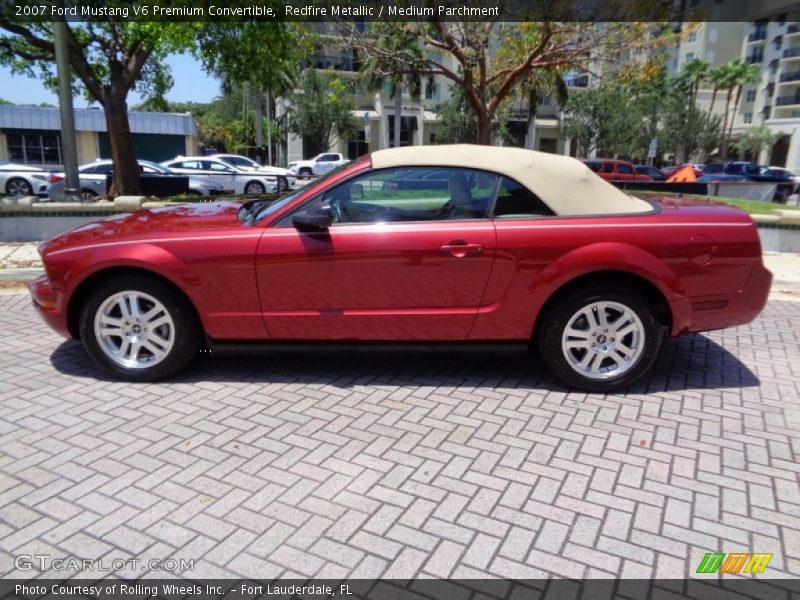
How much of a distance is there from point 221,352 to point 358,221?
131cm

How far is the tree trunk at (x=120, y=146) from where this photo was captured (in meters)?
12.9

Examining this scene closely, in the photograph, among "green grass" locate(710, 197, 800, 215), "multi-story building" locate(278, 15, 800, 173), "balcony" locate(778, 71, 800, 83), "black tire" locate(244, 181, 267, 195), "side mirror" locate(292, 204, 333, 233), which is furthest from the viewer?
"balcony" locate(778, 71, 800, 83)

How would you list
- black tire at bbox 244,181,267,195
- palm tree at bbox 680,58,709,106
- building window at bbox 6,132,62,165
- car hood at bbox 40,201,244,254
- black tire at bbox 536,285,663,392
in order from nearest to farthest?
black tire at bbox 536,285,663,392
car hood at bbox 40,201,244,254
black tire at bbox 244,181,267,195
building window at bbox 6,132,62,165
palm tree at bbox 680,58,709,106

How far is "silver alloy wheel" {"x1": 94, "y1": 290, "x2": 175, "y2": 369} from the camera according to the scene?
4172 mm

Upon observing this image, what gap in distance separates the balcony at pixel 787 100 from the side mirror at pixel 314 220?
7094 cm

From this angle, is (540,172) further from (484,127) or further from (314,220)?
(484,127)

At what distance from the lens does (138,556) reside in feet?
8.33

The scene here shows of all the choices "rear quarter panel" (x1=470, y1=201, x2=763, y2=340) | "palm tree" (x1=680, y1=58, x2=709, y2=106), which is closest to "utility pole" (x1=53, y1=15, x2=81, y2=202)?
"rear quarter panel" (x1=470, y1=201, x2=763, y2=340)

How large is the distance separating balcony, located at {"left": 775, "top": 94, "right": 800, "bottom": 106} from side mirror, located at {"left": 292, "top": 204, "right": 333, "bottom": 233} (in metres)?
70.9

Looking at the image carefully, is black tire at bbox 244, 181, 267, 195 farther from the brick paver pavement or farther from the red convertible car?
the red convertible car

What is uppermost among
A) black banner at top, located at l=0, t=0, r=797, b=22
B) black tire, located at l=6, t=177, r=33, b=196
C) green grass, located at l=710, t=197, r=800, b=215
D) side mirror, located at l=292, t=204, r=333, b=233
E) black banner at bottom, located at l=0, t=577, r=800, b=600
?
black banner at top, located at l=0, t=0, r=797, b=22

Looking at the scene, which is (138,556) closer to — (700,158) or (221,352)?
(221,352)

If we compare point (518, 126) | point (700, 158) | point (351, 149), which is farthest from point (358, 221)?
point (700, 158)

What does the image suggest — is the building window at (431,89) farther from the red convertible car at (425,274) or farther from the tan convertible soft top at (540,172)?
the red convertible car at (425,274)
